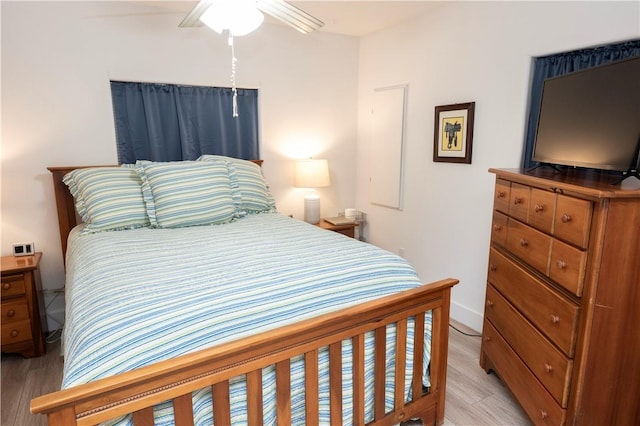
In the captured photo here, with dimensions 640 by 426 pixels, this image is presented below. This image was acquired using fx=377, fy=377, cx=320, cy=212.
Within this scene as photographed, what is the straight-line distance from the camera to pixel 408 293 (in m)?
1.59

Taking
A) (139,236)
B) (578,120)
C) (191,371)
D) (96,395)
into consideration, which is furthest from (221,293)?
(578,120)

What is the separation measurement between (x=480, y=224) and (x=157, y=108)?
104 inches

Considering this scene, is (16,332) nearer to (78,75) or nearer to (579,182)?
(78,75)

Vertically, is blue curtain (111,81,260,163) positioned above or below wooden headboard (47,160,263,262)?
above

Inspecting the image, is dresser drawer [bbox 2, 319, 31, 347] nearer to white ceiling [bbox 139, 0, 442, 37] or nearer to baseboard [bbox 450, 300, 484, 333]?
white ceiling [bbox 139, 0, 442, 37]

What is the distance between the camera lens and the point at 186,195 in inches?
97.0

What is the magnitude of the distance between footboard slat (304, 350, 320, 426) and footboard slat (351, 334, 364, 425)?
6.8 inches

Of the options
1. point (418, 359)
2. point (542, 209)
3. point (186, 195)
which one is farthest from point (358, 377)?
point (186, 195)

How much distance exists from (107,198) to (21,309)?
2.95ft

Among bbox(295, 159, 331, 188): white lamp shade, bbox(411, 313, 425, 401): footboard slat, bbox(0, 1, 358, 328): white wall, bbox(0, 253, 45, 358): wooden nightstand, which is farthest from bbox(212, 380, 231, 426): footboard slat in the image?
bbox(295, 159, 331, 188): white lamp shade

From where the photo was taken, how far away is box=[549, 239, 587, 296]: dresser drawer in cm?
143

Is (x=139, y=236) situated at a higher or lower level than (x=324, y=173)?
lower

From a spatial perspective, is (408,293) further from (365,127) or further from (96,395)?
(365,127)

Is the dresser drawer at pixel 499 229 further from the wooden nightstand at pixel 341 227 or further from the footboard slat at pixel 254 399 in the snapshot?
the wooden nightstand at pixel 341 227
